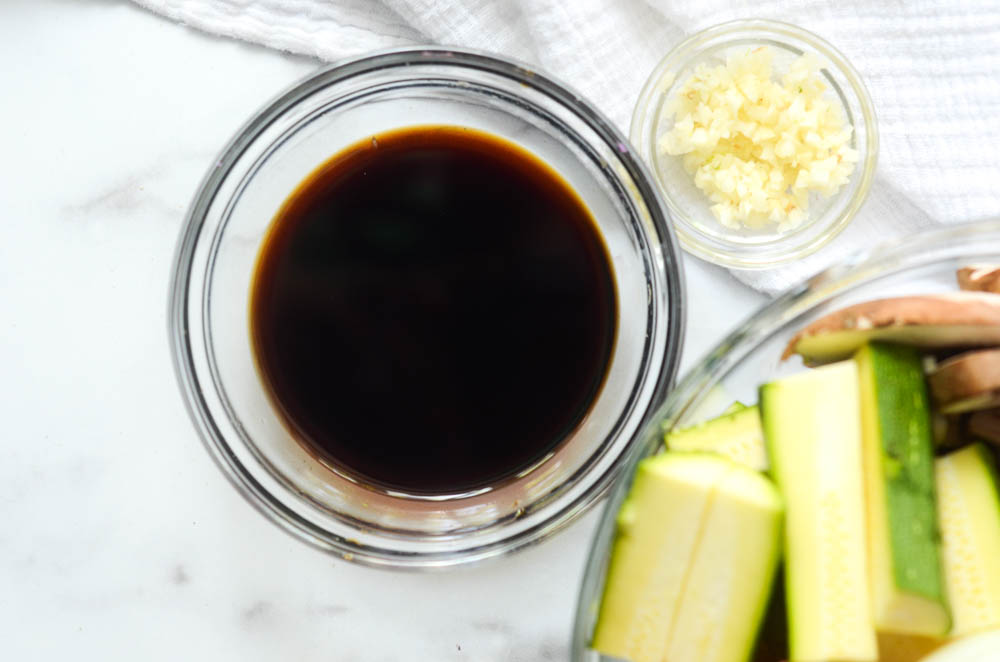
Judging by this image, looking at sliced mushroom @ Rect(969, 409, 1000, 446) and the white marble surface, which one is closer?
sliced mushroom @ Rect(969, 409, 1000, 446)

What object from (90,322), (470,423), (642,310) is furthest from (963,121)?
(90,322)

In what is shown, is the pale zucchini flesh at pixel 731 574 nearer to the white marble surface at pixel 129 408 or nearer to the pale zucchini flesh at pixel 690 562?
the pale zucchini flesh at pixel 690 562

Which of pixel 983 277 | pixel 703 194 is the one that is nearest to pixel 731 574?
pixel 983 277

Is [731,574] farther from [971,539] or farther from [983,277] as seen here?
[983,277]

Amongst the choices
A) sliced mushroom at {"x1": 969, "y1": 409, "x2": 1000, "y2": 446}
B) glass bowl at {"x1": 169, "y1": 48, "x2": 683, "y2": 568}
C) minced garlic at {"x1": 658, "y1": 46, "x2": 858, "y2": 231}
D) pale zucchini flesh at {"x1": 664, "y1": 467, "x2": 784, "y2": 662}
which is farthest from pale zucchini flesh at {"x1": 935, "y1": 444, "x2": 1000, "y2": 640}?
minced garlic at {"x1": 658, "y1": 46, "x2": 858, "y2": 231}

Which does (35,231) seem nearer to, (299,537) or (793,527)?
(299,537)

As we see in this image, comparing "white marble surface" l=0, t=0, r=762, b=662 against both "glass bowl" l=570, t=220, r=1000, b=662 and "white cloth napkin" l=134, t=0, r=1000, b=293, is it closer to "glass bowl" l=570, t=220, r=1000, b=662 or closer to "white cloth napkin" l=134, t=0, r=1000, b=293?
"white cloth napkin" l=134, t=0, r=1000, b=293
